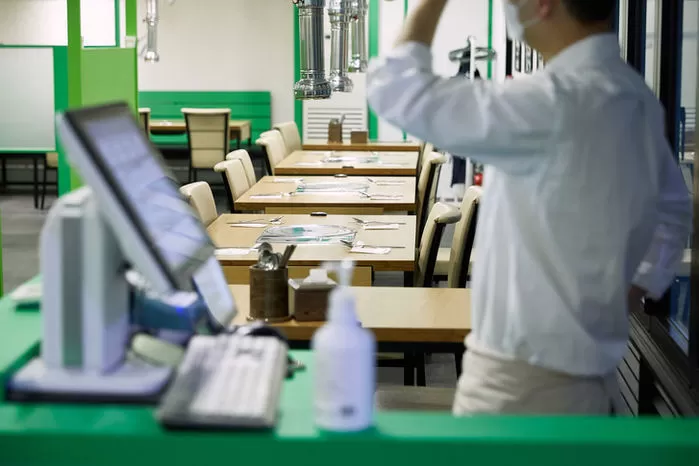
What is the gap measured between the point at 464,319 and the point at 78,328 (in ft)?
4.79

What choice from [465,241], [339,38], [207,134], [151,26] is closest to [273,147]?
[339,38]

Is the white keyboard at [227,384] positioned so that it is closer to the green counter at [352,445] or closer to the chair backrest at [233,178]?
the green counter at [352,445]

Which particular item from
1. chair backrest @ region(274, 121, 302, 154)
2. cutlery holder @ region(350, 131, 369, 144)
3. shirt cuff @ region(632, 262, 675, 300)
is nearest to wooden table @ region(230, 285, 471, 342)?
shirt cuff @ region(632, 262, 675, 300)

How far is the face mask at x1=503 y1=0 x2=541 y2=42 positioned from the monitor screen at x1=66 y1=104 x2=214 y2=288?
696 millimetres

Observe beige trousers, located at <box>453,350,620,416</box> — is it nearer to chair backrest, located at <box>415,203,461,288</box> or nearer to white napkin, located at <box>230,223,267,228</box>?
chair backrest, located at <box>415,203,461,288</box>

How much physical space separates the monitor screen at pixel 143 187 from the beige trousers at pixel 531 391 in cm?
55

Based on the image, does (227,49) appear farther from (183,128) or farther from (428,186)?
(428,186)

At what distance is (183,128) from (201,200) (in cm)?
774

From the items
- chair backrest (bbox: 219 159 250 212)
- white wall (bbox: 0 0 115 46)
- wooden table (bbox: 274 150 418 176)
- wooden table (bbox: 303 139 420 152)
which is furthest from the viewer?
white wall (bbox: 0 0 115 46)

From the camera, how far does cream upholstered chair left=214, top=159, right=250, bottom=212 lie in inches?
225

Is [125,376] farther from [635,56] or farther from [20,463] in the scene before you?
[635,56]

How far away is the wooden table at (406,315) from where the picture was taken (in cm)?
274

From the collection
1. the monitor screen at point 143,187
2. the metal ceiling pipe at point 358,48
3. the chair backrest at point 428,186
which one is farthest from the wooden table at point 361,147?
the monitor screen at point 143,187

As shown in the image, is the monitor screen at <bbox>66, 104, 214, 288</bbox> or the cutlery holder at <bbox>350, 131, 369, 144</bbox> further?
the cutlery holder at <bbox>350, 131, 369, 144</bbox>
